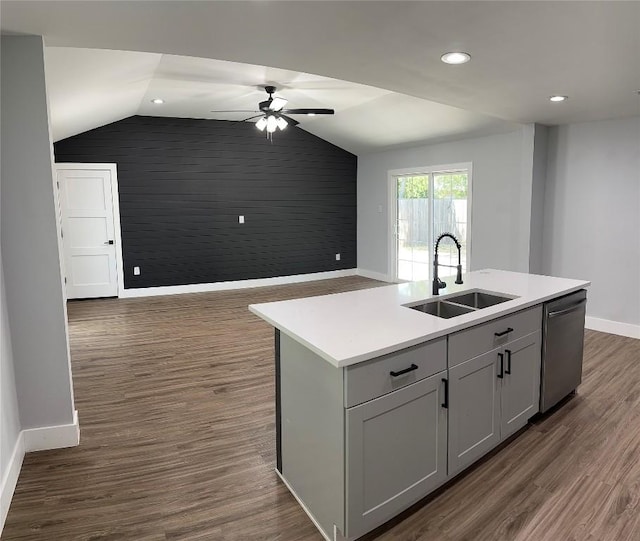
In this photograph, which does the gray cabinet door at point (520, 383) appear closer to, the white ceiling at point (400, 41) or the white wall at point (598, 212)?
the white ceiling at point (400, 41)

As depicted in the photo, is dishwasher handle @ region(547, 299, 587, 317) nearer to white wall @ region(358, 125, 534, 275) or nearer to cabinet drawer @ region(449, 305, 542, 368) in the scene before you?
cabinet drawer @ region(449, 305, 542, 368)

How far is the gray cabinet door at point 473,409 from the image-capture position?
2.14 metres

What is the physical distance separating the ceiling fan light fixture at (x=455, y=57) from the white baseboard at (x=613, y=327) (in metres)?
3.60

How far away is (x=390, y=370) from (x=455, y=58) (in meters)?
2.05

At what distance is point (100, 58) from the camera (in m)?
3.43

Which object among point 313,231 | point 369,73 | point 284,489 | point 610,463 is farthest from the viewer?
point 313,231

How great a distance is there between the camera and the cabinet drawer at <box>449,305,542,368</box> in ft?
6.94

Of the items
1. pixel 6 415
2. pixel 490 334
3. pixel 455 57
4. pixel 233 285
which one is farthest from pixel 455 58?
pixel 233 285

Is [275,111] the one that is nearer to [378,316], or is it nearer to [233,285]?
[233,285]

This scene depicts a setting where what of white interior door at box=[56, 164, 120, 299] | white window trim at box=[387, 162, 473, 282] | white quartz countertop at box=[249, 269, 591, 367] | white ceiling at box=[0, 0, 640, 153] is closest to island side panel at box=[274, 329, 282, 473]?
white quartz countertop at box=[249, 269, 591, 367]

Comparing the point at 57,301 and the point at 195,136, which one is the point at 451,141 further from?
the point at 57,301

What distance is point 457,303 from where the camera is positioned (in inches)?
111

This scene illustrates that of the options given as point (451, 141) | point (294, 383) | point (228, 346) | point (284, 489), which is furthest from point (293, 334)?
point (451, 141)

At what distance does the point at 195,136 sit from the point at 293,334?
238 inches
